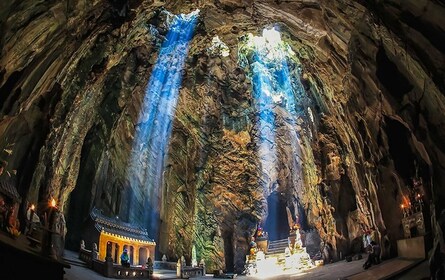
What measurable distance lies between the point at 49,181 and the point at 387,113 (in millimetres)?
16316

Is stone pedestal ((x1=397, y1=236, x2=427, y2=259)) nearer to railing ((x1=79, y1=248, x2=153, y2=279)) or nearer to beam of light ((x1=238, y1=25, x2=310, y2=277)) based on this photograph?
beam of light ((x1=238, y1=25, x2=310, y2=277))

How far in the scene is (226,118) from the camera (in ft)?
113

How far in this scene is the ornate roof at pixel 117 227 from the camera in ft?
87.8

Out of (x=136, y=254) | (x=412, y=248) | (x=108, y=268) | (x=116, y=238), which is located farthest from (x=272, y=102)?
(x=412, y=248)

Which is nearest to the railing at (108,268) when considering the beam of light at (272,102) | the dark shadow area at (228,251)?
the beam of light at (272,102)

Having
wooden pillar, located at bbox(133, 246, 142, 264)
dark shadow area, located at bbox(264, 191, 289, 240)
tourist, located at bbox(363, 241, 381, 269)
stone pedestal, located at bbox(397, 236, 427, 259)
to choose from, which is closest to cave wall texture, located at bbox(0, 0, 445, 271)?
tourist, located at bbox(363, 241, 381, 269)

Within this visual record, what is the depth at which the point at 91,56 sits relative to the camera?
59.8 ft

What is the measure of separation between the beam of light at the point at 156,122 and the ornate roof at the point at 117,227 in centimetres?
209

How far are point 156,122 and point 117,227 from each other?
10952 millimetres

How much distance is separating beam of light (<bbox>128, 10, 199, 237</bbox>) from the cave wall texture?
1.46 ft

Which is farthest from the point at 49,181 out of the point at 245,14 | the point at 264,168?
the point at 264,168

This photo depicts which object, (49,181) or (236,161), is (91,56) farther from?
(236,161)

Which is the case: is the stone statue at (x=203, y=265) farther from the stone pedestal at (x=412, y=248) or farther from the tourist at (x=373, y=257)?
the stone pedestal at (x=412, y=248)

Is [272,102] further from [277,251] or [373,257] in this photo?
[373,257]
